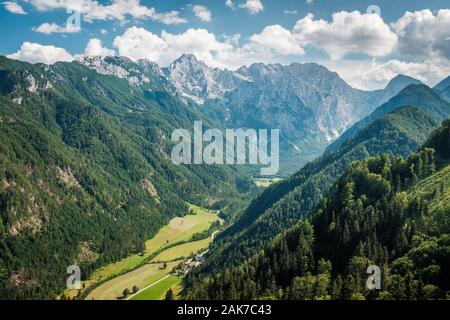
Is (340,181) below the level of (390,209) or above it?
above

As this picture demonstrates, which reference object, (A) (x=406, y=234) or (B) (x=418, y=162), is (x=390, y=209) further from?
(B) (x=418, y=162)

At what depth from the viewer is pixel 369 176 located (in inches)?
6718

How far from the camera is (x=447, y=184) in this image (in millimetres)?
145875

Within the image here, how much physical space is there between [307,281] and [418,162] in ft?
258

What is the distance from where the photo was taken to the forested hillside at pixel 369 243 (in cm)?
10562

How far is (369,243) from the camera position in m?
127

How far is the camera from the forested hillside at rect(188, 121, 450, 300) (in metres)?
106
